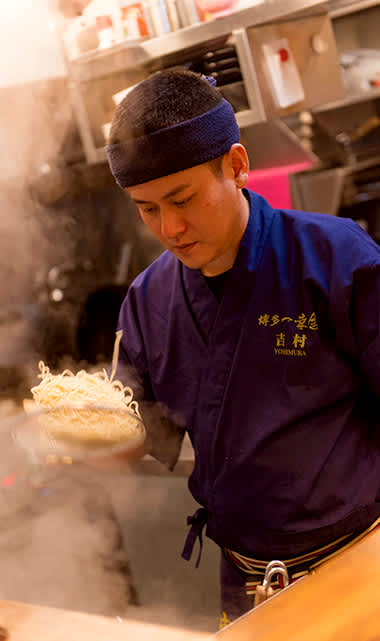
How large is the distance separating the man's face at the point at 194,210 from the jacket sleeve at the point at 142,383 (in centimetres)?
28

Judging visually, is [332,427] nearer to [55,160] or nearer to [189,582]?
[189,582]

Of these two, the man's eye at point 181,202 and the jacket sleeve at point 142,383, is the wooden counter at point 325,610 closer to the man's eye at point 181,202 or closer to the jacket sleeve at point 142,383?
the jacket sleeve at point 142,383

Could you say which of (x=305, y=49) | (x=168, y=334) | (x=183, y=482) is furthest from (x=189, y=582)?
(x=305, y=49)

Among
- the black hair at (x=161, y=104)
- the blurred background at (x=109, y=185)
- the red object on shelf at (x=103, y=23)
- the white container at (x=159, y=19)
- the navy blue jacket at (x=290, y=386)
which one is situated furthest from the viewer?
the white container at (x=159, y=19)

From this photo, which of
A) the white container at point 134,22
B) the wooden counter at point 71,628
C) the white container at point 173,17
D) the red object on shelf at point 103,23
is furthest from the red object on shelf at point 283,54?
the wooden counter at point 71,628

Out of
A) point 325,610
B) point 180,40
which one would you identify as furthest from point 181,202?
point 180,40

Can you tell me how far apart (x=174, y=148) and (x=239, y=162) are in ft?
0.55

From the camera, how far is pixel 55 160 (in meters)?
2.89

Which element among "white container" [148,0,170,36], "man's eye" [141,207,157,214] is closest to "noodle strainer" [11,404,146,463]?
"man's eye" [141,207,157,214]

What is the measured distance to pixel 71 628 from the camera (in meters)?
0.93

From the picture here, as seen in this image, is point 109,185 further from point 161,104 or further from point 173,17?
point 161,104

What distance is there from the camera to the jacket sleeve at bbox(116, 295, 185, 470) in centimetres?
130

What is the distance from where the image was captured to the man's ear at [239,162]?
1060mm

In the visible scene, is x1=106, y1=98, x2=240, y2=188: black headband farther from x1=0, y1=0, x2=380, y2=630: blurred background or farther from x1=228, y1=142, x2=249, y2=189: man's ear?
x1=0, y1=0, x2=380, y2=630: blurred background
